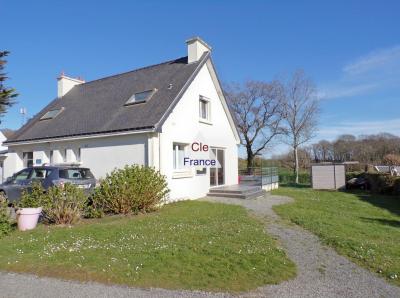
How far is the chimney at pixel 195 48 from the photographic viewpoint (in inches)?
691

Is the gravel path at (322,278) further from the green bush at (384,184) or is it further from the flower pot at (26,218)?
the green bush at (384,184)

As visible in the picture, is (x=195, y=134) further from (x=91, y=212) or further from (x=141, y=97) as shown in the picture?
(x=91, y=212)

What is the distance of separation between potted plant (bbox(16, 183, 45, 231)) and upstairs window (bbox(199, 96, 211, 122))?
9553 millimetres

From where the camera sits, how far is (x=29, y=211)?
9.40 metres

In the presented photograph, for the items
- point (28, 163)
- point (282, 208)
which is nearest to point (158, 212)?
point (282, 208)

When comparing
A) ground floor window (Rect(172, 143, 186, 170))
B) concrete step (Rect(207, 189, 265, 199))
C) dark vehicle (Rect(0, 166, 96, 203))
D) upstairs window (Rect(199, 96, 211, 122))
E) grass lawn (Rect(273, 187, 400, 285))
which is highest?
upstairs window (Rect(199, 96, 211, 122))

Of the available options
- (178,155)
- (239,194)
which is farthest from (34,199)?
(239,194)

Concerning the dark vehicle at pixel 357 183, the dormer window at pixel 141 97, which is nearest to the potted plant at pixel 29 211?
the dormer window at pixel 141 97

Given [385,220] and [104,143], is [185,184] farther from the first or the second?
[385,220]

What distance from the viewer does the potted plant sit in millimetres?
9359

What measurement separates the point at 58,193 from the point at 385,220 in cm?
1120

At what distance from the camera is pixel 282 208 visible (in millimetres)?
13141

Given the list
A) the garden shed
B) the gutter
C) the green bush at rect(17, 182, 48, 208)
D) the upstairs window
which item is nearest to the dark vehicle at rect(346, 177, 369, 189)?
the garden shed

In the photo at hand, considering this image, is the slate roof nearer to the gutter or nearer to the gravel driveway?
the gutter
